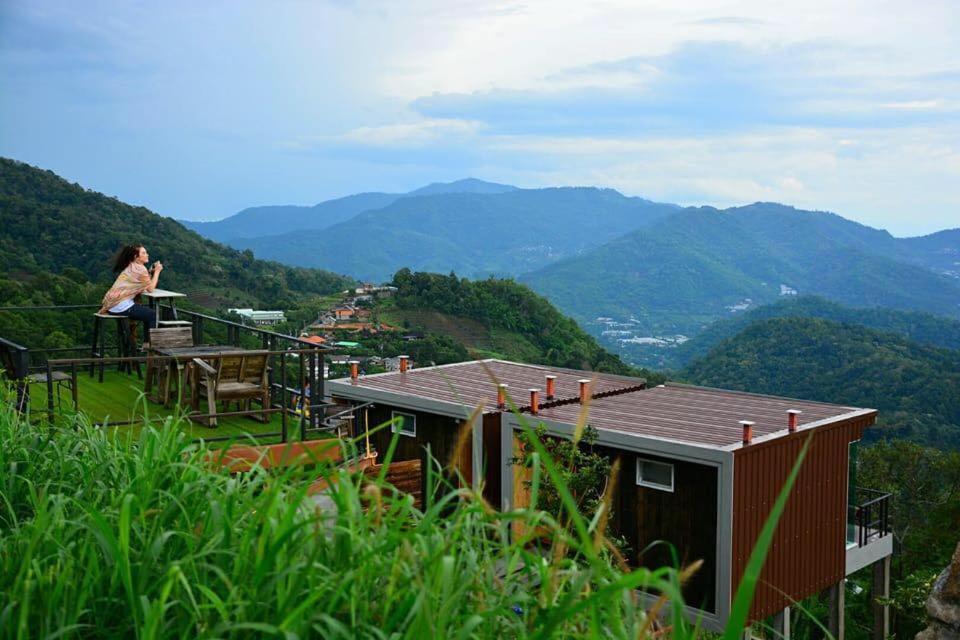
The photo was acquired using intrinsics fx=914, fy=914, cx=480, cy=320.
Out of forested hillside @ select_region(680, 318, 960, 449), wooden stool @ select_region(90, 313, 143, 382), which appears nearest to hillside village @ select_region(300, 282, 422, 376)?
forested hillside @ select_region(680, 318, 960, 449)

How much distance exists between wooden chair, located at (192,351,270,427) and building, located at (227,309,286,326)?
3361 cm

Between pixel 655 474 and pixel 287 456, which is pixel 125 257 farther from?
pixel 287 456

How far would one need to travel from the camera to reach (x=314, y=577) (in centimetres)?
195

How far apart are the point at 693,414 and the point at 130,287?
7023 mm

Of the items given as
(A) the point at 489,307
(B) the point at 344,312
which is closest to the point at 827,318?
(A) the point at 489,307

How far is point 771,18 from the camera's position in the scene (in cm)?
9138

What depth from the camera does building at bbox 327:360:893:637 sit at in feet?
33.8

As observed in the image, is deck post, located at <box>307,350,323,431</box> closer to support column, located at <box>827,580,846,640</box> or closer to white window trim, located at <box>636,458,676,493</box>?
white window trim, located at <box>636,458,676,493</box>

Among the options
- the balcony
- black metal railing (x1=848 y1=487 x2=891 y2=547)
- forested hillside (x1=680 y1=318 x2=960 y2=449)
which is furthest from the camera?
forested hillside (x1=680 y1=318 x2=960 y2=449)

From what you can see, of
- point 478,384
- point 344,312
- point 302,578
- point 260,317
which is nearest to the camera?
point 302,578

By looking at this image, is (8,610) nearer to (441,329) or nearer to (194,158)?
(441,329)

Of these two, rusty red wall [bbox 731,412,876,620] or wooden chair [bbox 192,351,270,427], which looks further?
rusty red wall [bbox 731,412,876,620]

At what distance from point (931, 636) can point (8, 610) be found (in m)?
7.11

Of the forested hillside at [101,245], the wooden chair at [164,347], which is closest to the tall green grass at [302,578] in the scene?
the wooden chair at [164,347]
